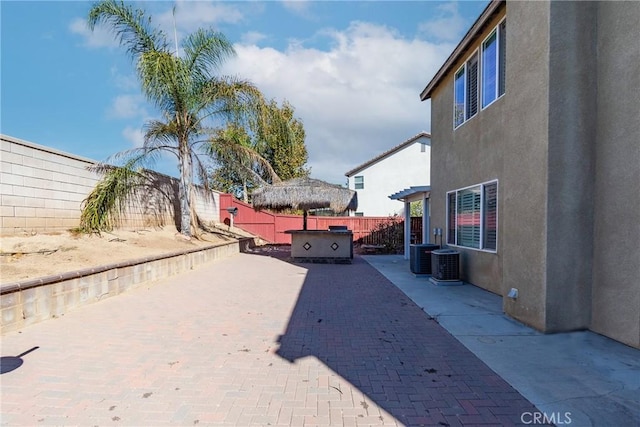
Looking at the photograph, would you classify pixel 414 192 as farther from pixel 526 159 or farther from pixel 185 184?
pixel 185 184

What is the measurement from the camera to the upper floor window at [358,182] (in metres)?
27.3

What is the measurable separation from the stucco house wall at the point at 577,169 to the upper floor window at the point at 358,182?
22.3 m

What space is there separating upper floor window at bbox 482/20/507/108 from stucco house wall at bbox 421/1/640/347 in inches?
66.1

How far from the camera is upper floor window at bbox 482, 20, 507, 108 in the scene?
6.48 m

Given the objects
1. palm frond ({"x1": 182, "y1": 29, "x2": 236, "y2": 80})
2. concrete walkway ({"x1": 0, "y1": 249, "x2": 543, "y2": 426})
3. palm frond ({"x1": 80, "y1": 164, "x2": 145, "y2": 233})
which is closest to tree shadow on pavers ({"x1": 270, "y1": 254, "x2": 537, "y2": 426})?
concrete walkway ({"x1": 0, "y1": 249, "x2": 543, "y2": 426})

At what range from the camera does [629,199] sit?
3844 millimetres

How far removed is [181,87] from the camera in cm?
1043

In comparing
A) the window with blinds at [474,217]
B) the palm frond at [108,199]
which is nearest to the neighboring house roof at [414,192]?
the window with blinds at [474,217]

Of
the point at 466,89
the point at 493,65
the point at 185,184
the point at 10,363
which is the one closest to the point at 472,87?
the point at 466,89

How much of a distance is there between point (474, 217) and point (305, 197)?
6.12m

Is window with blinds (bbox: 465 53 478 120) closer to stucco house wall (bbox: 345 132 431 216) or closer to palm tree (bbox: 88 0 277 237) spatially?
palm tree (bbox: 88 0 277 237)

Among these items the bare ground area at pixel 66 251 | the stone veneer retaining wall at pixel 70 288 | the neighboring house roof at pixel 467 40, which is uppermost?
the neighboring house roof at pixel 467 40

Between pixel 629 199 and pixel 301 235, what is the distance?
9842mm

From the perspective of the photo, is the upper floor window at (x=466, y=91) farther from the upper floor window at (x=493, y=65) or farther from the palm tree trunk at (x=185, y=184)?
the palm tree trunk at (x=185, y=184)
